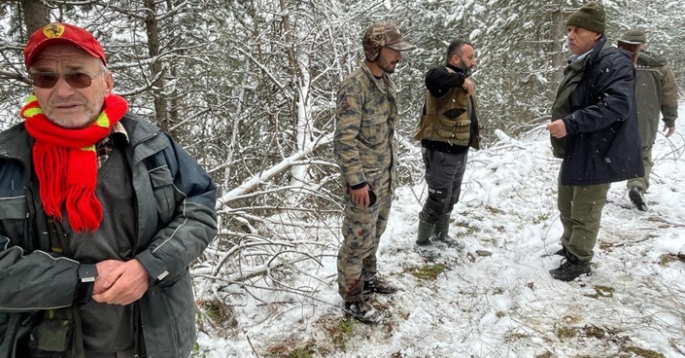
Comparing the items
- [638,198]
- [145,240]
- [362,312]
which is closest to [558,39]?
[638,198]

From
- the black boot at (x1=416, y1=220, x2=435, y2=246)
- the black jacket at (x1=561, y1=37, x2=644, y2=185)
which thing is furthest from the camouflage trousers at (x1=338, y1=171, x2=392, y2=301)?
the black jacket at (x1=561, y1=37, x2=644, y2=185)

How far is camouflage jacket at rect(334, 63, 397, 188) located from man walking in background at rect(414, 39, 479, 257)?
761 mm

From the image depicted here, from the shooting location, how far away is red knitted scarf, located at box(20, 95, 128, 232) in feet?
4.52

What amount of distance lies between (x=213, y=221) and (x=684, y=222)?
16.5 ft

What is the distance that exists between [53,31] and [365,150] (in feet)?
6.54

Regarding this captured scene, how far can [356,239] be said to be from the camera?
2959mm

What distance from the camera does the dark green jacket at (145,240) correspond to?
1.31m

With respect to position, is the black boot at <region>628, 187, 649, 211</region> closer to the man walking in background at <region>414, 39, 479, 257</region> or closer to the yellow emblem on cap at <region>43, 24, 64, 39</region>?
the man walking in background at <region>414, 39, 479, 257</region>

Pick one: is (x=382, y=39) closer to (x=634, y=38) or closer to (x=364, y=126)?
(x=364, y=126)

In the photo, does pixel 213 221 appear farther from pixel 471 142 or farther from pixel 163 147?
pixel 471 142

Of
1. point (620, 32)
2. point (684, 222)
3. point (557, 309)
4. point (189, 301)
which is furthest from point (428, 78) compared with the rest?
point (620, 32)

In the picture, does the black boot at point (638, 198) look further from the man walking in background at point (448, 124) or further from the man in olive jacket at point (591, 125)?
the man walking in background at point (448, 124)

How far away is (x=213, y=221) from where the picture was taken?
1734 millimetres

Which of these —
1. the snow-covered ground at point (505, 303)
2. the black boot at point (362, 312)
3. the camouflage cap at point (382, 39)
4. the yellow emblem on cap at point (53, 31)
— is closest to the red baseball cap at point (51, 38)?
the yellow emblem on cap at point (53, 31)
